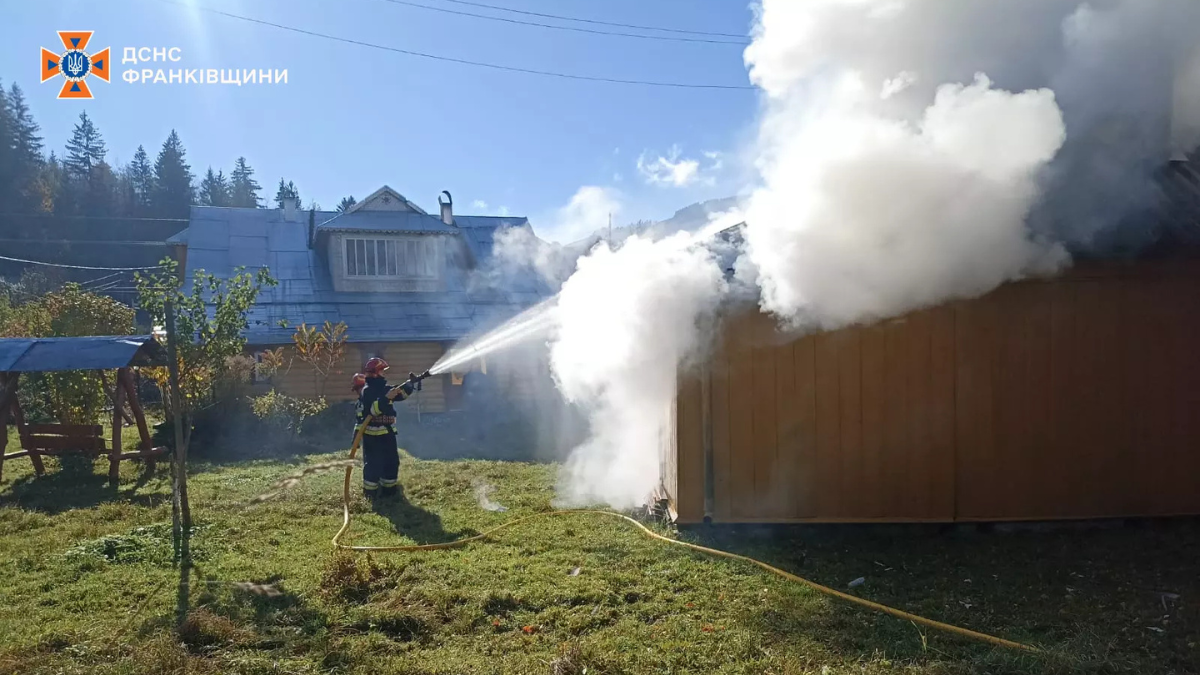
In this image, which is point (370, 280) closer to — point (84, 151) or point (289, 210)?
point (289, 210)

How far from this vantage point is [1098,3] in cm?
730

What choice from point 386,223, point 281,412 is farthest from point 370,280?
point 281,412

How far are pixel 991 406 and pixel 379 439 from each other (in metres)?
7.12

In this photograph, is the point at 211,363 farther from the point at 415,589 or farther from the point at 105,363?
the point at 415,589

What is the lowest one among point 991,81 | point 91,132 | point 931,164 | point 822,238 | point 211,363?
point 211,363

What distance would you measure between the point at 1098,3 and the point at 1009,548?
586 centimetres

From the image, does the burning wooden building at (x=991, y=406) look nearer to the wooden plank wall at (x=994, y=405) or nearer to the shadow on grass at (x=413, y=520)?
the wooden plank wall at (x=994, y=405)

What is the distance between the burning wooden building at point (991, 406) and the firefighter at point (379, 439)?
398cm

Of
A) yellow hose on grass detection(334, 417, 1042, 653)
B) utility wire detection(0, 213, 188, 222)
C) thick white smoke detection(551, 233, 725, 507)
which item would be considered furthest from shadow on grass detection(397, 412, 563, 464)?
utility wire detection(0, 213, 188, 222)

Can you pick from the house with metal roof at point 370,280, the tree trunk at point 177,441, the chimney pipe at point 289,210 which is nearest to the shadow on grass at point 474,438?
the house with metal roof at point 370,280

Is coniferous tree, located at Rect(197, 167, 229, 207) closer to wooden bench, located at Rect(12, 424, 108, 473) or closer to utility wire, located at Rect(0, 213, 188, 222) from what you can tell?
utility wire, located at Rect(0, 213, 188, 222)

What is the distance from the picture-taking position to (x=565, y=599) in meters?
5.34

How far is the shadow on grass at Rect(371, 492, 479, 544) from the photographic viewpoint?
278 inches

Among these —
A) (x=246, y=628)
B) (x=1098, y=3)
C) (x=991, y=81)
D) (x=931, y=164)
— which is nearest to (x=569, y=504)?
(x=246, y=628)
